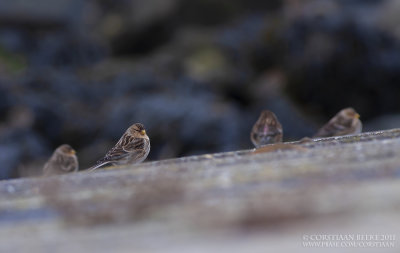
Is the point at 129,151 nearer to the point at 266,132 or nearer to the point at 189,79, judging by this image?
the point at 266,132

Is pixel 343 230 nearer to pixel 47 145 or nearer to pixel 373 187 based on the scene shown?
pixel 373 187

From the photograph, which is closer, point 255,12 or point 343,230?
point 343,230

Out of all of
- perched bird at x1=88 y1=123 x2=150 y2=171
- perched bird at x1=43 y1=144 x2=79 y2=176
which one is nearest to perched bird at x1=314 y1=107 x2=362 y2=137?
perched bird at x1=88 y1=123 x2=150 y2=171

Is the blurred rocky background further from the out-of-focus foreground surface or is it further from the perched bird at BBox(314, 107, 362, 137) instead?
the out-of-focus foreground surface

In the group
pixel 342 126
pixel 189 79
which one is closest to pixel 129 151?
pixel 342 126

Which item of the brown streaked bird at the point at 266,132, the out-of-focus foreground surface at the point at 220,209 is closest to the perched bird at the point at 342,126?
→ the brown streaked bird at the point at 266,132

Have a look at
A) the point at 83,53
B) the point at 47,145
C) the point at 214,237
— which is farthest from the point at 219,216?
the point at 83,53
